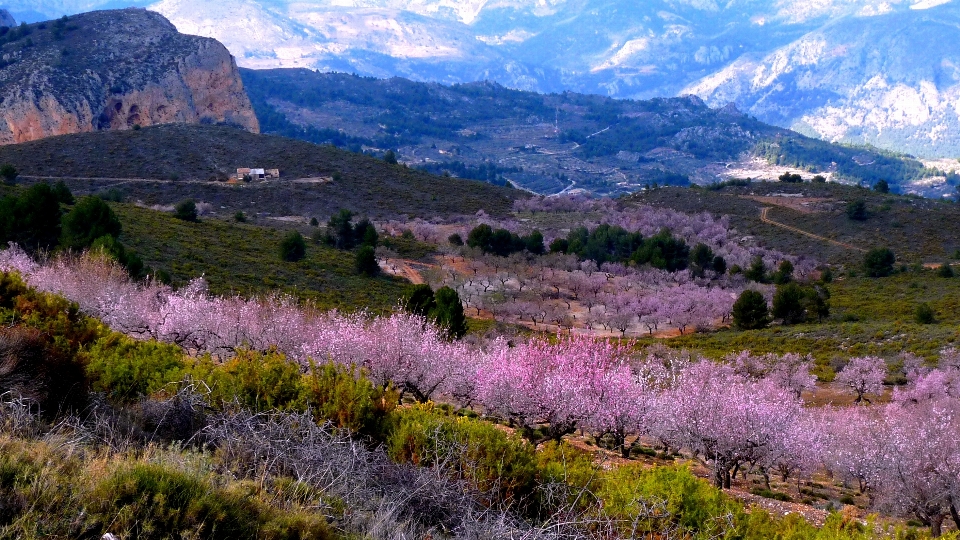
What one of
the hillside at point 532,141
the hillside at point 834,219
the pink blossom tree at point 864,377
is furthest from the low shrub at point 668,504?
the hillside at point 532,141

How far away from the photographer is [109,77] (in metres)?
81.7

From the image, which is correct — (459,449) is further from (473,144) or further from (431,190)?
(473,144)

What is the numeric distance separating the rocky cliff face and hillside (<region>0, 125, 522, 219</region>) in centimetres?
1291

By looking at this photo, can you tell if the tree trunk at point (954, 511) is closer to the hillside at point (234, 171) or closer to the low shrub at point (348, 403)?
the low shrub at point (348, 403)

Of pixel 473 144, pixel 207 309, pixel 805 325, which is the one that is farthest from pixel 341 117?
pixel 207 309

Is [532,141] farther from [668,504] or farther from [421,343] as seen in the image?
[668,504]

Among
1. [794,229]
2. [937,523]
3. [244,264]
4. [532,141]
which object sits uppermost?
[532,141]

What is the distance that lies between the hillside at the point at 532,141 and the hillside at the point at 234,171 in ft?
185

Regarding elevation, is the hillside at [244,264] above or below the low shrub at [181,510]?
below

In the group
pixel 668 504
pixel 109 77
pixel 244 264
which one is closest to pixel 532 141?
pixel 109 77

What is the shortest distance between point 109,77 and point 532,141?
106m

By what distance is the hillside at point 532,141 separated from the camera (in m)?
143

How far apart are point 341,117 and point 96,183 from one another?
11622cm

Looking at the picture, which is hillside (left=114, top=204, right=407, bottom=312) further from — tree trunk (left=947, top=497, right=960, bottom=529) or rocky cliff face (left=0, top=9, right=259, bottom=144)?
rocky cliff face (left=0, top=9, right=259, bottom=144)
